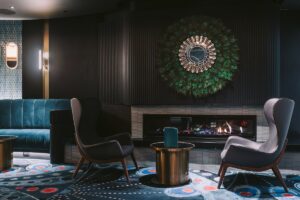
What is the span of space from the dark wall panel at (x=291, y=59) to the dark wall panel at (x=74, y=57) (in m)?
3.78

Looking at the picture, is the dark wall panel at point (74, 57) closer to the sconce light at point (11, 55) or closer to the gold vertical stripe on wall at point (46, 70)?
the gold vertical stripe on wall at point (46, 70)

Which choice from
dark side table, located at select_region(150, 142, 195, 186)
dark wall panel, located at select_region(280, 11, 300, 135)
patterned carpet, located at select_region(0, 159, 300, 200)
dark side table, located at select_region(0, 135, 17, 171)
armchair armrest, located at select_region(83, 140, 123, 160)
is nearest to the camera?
patterned carpet, located at select_region(0, 159, 300, 200)

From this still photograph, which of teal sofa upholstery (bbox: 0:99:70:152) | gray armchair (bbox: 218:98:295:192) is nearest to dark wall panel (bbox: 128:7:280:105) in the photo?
gray armchair (bbox: 218:98:295:192)

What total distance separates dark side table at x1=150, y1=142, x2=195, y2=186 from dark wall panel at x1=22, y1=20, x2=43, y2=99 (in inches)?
159

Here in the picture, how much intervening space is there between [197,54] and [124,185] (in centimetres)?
278

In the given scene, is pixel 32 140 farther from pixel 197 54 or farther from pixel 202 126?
pixel 197 54

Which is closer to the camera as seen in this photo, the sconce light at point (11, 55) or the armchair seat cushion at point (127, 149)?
the armchair seat cushion at point (127, 149)

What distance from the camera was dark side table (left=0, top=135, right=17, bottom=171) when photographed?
5223 millimetres

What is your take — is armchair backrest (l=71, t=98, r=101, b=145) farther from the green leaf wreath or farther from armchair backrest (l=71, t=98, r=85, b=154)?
the green leaf wreath

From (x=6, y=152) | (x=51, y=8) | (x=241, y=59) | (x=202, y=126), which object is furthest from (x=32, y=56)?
(x=241, y=59)

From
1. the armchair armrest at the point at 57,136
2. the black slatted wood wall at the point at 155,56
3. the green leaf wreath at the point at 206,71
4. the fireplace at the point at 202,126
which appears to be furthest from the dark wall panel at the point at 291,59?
the armchair armrest at the point at 57,136

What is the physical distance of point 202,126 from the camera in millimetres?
6152

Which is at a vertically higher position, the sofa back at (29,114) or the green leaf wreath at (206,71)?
the green leaf wreath at (206,71)

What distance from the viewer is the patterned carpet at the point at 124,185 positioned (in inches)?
158
